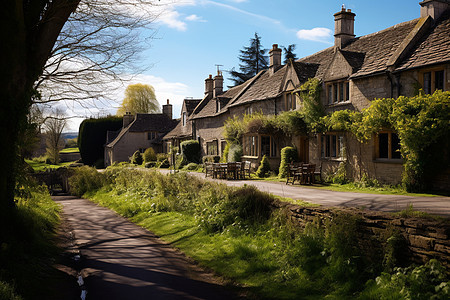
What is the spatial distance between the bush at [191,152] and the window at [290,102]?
15592 mm

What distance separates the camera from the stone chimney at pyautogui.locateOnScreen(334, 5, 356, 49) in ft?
81.8

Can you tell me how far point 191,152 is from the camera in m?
40.1

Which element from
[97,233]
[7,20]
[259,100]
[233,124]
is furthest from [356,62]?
[7,20]

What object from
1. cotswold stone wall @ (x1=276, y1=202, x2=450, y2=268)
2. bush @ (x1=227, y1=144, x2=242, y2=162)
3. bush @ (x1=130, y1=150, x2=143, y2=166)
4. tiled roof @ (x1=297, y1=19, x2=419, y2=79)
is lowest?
cotswold stone wall @ (x1=276, y1=202, x2=450, y2=268)

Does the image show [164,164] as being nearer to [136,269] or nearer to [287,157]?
[287,157]

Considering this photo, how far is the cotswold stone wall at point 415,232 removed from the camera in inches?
253

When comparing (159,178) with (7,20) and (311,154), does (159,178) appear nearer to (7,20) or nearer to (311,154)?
(311,154)

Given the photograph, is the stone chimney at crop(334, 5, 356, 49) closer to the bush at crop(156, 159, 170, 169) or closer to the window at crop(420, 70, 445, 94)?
the window at crop(420, 70, 445, 94)

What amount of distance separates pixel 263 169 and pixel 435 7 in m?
13.7

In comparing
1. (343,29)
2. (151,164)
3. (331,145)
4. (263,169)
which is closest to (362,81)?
(331,145)

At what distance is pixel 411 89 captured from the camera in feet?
58.3

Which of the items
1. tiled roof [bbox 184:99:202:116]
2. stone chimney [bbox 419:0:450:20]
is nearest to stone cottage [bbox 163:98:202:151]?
tiled roof [bbox 184:99:202:116]

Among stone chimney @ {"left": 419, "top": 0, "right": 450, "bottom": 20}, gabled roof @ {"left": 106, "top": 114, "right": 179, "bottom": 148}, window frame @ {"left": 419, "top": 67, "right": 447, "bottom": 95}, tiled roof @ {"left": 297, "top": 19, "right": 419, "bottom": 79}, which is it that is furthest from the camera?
gabled roof @ {"left": 106, "top": 114, "right": 179, "bottom": 148}

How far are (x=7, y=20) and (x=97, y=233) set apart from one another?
9088mm
